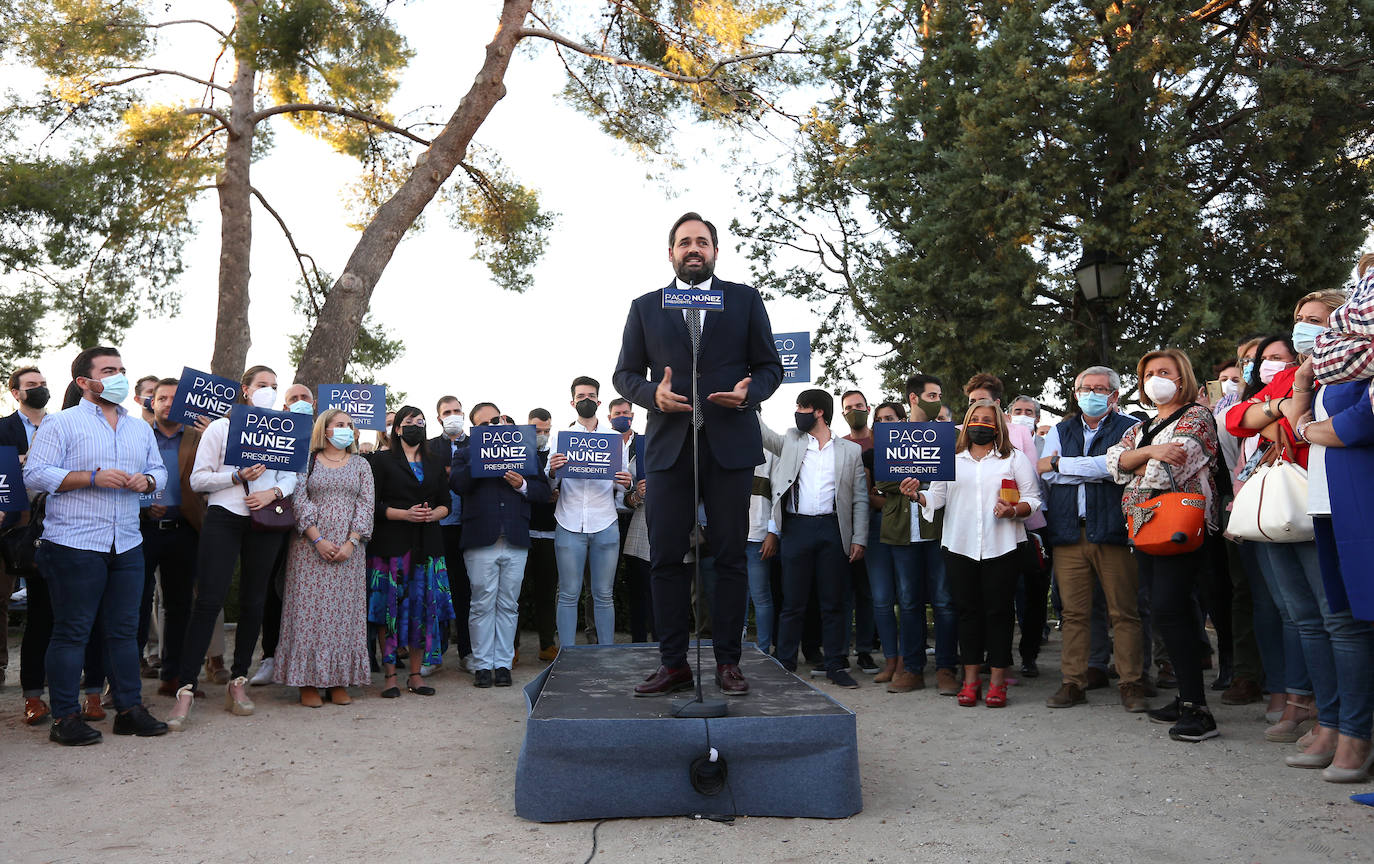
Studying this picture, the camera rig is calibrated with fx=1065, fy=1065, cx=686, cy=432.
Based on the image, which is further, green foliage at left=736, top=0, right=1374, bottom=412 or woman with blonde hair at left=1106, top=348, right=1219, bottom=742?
green foliage at left=736, top=0, right=1374, bottom=412

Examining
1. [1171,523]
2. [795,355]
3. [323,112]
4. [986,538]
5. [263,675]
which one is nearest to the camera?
[1171,523]

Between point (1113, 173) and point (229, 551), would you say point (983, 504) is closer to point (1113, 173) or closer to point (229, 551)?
point (229, 551)

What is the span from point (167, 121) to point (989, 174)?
35.1ft

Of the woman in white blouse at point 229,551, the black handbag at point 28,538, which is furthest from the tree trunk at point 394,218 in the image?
the black handbag at point 28,538

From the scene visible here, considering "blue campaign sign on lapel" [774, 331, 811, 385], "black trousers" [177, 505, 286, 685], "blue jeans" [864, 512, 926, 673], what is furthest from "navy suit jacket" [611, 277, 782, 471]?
"blue campaign sign on lapel" [774, 331, 811, 385]

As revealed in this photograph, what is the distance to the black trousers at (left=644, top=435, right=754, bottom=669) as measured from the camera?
4.45 meters

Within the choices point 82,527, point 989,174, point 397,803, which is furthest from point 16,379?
point 989,174

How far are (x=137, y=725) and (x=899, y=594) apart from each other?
4.53 m

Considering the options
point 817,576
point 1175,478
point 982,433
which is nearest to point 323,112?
point 817,576

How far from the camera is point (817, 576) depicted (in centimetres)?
726

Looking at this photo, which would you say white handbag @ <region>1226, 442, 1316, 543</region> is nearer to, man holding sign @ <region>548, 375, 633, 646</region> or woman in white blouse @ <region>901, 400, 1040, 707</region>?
woman in white blouse @ <region>901, 400, 1040, 707</region>

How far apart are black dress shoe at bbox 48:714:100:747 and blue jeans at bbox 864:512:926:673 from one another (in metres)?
4.67

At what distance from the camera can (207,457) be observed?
245 inches

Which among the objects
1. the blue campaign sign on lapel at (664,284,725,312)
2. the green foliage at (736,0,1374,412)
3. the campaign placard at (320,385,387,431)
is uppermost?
the green foliage at (736,0,1374,412)
